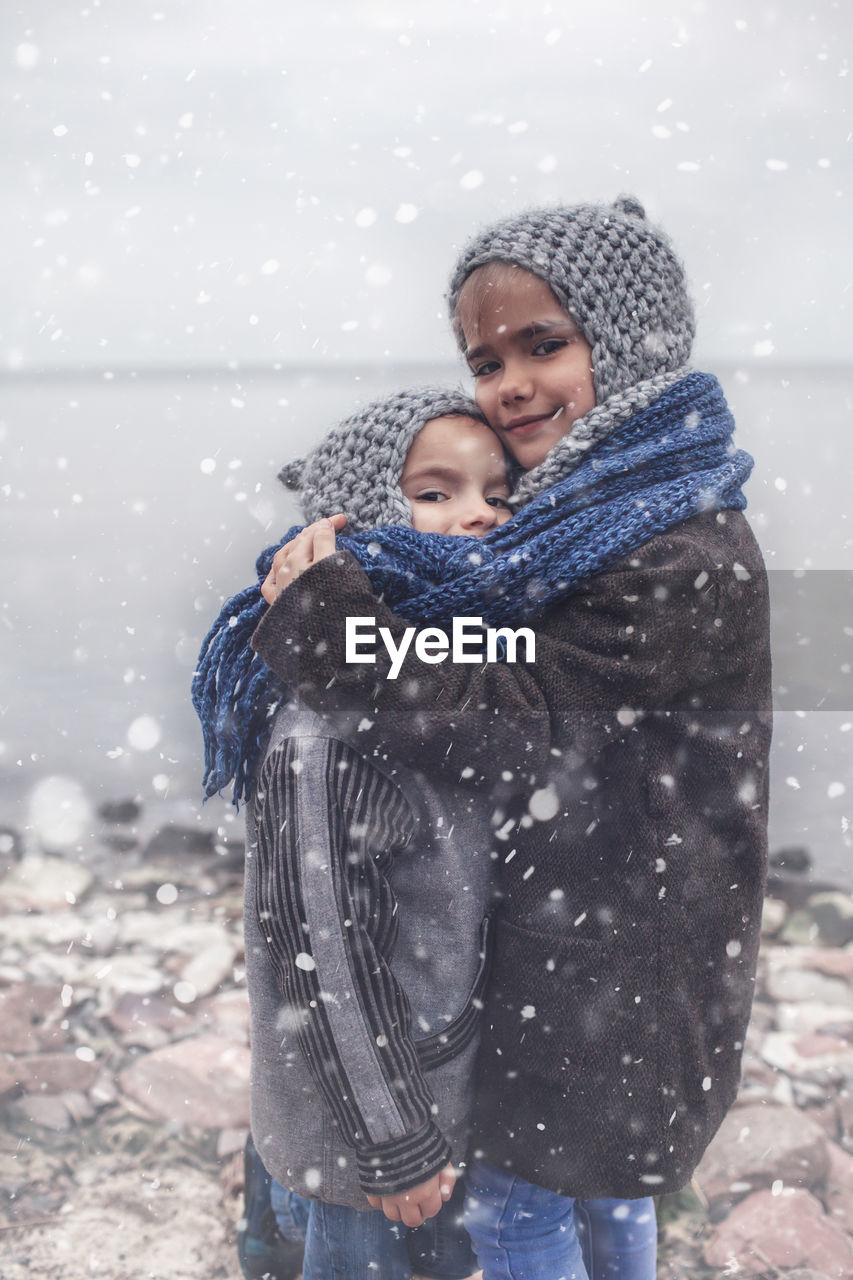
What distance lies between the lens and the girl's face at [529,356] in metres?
0.81

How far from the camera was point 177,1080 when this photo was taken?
4.88 feet

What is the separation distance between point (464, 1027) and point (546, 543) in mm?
513

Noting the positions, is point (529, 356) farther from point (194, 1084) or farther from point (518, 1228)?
point (194, 1084)

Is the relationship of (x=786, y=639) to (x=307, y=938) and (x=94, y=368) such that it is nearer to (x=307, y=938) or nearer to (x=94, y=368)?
(x=307, y=938)

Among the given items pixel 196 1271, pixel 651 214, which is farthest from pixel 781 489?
pixel 196 1271

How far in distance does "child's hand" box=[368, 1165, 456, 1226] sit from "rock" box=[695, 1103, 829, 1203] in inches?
34.1

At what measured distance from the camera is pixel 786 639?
155 cm

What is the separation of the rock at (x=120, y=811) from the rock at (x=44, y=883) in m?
0.13

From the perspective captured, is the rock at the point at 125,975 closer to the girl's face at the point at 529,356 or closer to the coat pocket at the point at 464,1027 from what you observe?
the coat pocket at the point at 464,1027

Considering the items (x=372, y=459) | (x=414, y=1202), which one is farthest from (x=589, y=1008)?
(x=372, y=459)

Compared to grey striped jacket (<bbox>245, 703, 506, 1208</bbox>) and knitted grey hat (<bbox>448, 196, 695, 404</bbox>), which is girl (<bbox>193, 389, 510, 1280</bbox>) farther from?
knitted grey hat (<bbox>448, 196, 695, 404</bbox>)

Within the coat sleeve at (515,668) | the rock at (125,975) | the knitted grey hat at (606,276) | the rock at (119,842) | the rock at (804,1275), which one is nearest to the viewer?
the coat sleeve at (515,668)

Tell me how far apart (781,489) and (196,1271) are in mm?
1551

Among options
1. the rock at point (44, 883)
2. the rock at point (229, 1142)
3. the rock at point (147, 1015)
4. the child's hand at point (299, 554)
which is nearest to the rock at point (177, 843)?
the rock at point (44, 883)
